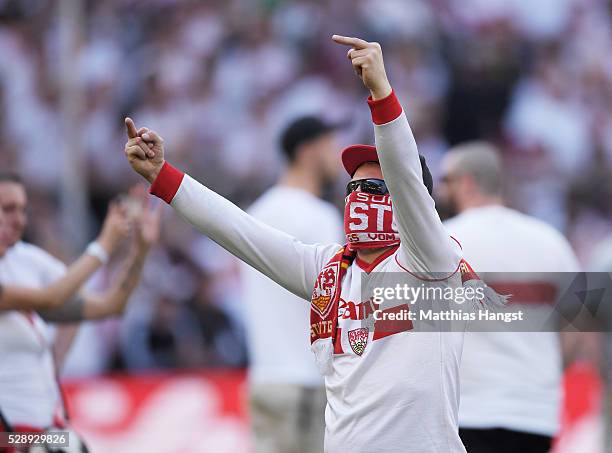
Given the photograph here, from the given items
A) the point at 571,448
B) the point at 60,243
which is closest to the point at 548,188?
the point at 571,448

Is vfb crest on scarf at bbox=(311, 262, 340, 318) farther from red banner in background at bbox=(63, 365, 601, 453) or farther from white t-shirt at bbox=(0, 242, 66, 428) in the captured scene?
red banner in background at bbox=(63, 365, 601, 453)

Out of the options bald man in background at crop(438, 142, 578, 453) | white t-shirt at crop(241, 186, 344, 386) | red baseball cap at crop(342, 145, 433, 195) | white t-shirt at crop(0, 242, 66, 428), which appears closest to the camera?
red baseball cap at crop(342, 145, 433, 195)

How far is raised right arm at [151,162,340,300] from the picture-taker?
4.20 metres

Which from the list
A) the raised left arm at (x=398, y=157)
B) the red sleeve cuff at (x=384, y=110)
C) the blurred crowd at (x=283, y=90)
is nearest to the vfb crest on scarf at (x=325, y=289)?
the raised left arm at (x=398, y=157)

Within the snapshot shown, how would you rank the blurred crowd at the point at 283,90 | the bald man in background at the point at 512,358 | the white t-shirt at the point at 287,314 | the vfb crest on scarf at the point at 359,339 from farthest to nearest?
the blurred crowd at the point at 283,90
the white t-shirt at the point at 287,314
the bald man in background at the point at 512,358
the vfb crest on scarf at the point at 359,339

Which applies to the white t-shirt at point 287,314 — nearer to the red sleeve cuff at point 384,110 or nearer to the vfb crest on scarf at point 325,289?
the vfb crest on scarf at point 325,289

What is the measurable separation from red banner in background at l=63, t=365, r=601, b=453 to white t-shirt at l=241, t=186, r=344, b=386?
2.12 metres

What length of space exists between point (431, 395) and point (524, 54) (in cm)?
911

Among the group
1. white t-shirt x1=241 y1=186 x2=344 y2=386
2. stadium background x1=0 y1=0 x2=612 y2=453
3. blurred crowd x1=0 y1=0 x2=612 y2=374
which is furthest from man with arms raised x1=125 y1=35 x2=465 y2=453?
blurred crowd x1=0 y1=0 x2=612 y2=374

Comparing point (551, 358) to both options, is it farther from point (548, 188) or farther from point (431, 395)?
point (548, 188)

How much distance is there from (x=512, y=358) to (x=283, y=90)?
A: 696 centimetres

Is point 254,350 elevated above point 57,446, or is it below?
above

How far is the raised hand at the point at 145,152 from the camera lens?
4133 millimetres

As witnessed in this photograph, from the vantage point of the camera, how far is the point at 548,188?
11672mm
